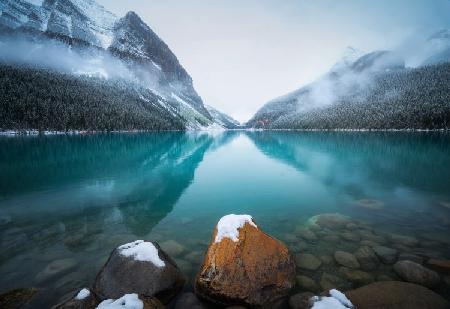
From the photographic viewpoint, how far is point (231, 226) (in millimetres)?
9938

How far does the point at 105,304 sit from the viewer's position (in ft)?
24.1

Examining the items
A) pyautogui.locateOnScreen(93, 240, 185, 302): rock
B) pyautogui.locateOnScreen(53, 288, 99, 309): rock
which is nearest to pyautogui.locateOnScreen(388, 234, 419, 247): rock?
pyautogui.locateOnScreen(93, 240, 185, 302): rock

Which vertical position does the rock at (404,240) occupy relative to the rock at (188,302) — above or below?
above

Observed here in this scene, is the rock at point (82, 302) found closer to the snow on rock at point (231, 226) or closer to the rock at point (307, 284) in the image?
the snow on rock at point (231, 226)

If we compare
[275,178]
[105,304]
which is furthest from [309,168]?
[105,304]

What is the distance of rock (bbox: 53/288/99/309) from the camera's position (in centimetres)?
769

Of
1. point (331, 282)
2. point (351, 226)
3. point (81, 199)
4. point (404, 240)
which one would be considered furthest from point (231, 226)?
point (81, 199)

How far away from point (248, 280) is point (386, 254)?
7751 millimetres

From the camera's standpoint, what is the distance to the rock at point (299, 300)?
8.55 m

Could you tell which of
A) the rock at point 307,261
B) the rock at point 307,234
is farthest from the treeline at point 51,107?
the rock at point 307,261

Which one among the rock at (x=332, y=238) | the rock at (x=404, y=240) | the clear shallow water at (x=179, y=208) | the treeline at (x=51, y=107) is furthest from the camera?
the treeline at (x=51, y=107)

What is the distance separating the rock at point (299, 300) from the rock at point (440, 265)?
19.8ft

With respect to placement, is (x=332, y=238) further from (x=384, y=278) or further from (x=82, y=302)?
(x=82, y=302)

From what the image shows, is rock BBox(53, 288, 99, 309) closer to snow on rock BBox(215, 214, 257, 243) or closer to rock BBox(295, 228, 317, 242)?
snow on rock BBox(215, 214, 257, 243)
